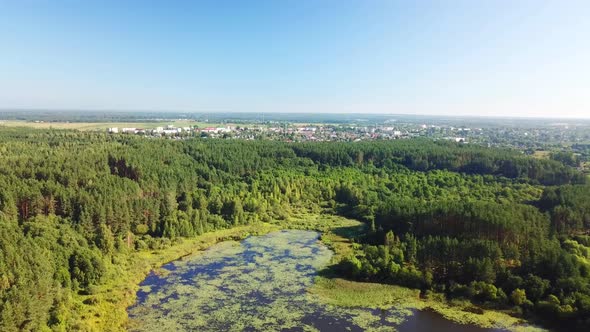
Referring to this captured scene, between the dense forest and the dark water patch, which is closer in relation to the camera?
the dark water patch

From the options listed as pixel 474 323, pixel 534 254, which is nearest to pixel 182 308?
pixel 474 323

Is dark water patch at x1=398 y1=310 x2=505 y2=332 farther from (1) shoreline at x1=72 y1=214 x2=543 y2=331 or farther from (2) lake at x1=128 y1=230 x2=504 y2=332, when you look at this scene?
(1) shoreline at x1=72 y1=214 x2=543 y2=331

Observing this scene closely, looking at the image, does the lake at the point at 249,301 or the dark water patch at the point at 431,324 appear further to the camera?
the lake at the point at 249,301

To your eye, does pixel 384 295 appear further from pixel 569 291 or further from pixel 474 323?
pixel 569 291

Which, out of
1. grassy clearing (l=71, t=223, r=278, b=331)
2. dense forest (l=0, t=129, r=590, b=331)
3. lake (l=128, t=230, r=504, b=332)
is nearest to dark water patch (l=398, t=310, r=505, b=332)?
lake (l=128, t=230, r=504, b=332)

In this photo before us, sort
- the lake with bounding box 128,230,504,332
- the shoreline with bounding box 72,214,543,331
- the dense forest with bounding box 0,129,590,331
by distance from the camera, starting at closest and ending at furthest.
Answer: the shoreline with bounding box 72,214,543,331 < the lake with bounding box 128,230,504,332 < the dense forest with bounding box 0,129,590,331

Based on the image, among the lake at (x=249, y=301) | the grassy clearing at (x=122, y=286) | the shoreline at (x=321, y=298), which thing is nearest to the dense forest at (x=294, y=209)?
the grassy clearing at (x=122, y=286)

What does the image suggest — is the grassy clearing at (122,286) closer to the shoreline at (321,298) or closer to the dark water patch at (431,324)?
the shoreline at (321,298)
